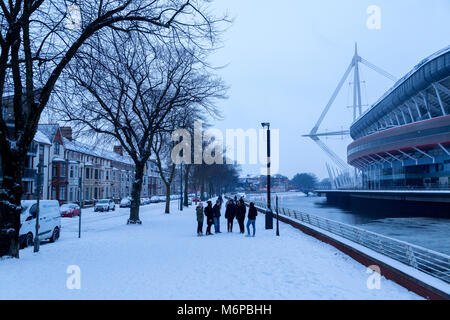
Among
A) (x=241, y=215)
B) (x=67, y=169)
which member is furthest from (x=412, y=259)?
(x=67, y=169)

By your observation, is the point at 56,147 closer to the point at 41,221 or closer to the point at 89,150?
the point at 89,150

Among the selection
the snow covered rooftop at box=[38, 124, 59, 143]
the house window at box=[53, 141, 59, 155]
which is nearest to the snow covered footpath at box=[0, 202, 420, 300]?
the snow covered rooftop at box=[38, 124, 59, 143]

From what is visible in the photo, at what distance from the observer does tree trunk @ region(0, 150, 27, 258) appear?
10.2 meters

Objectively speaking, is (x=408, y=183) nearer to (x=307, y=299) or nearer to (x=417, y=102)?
(x=417, y=102)

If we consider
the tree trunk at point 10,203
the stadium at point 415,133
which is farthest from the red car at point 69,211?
the stadium at point 415,133

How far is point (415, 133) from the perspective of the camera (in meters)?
58.2

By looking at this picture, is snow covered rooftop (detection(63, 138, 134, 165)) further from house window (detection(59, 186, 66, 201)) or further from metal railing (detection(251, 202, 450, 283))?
metal railing (detection(251, 202, 450, 283))

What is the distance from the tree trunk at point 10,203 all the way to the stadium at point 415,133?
47.9 m

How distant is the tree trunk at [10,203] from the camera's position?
10180mm

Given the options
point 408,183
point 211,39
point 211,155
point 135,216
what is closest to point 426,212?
point 408,183

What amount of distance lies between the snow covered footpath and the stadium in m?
43.0

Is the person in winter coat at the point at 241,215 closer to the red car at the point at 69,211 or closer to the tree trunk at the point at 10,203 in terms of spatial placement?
the tree trunk at the point at 10,203
